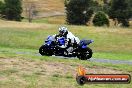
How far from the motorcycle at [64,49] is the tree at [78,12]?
5013cm

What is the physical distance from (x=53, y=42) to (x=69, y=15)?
2029 inches

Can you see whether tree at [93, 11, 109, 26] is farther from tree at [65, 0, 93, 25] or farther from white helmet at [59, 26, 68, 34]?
white helmet at [59, 26, 68, 34]

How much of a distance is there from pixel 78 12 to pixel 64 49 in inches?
2005

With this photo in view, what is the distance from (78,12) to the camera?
74.9 meters

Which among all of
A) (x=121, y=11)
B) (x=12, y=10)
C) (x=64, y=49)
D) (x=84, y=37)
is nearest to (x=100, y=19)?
(x=121, y=11)

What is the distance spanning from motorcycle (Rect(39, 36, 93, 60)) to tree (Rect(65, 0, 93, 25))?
50.1m

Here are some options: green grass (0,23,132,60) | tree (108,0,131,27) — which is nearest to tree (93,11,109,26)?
tree (108,0,131,27)

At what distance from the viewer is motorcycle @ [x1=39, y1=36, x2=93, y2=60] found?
2392 cm

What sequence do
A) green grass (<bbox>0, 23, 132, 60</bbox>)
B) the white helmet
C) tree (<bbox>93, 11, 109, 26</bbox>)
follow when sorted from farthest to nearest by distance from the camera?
tree (<bbox>93, 11, 109, 26</bbox>) → green grass (<bbox>0, 23, 132, 60</bbox>) → the white helmet

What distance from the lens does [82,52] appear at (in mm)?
23938

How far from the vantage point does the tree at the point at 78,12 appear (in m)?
74.7

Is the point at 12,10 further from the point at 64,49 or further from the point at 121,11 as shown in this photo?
the point at 64,49

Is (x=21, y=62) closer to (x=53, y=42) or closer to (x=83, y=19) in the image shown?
(x=53, y=42)

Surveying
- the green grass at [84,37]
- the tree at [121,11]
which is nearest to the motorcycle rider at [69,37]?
the green grass at [84,37]
